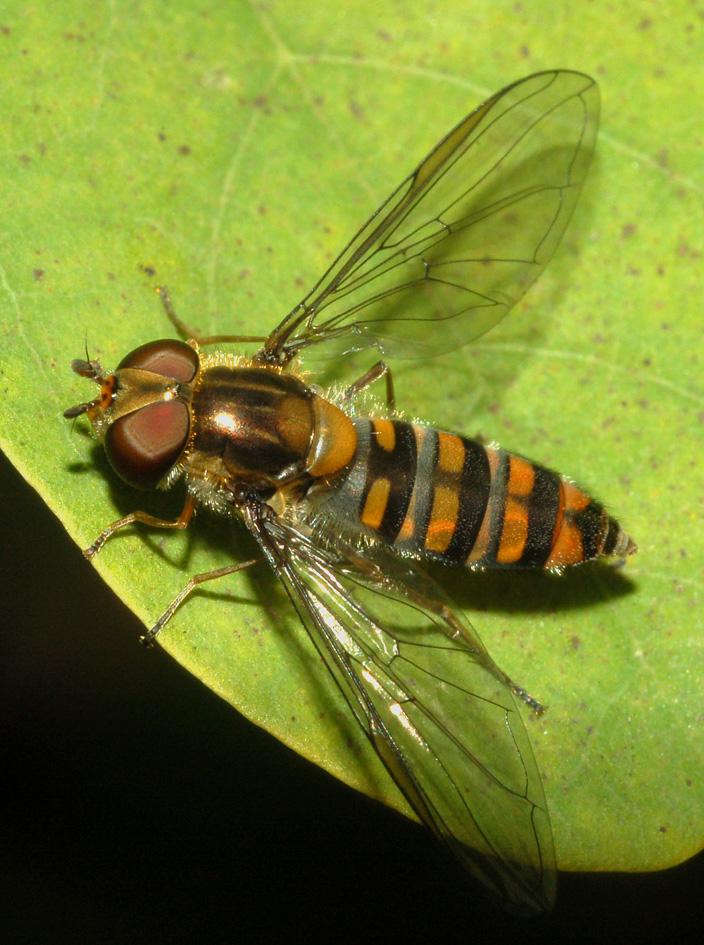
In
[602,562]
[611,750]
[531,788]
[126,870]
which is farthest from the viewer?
[126,870]

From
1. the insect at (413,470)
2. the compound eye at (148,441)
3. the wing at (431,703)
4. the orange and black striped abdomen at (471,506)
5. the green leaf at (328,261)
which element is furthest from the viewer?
the orange and black striped abdomen at (471,506)

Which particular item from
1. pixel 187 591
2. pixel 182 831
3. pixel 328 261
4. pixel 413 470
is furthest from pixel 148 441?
pixel 182 831

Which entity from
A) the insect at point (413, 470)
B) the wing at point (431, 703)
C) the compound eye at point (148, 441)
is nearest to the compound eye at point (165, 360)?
the insect at point (413, 470)

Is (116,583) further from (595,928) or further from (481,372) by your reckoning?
(595,928)

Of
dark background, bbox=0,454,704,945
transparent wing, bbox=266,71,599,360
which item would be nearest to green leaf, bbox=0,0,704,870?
transparent wing, bbox=266,71,599,360

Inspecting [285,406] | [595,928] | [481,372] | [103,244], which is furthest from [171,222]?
[595,928]

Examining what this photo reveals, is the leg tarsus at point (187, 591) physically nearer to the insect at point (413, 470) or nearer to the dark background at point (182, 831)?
the insect at point (413, 470)

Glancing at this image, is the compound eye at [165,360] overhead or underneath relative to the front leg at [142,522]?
overhead

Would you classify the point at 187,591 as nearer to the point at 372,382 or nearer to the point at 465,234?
the point at 372,382
